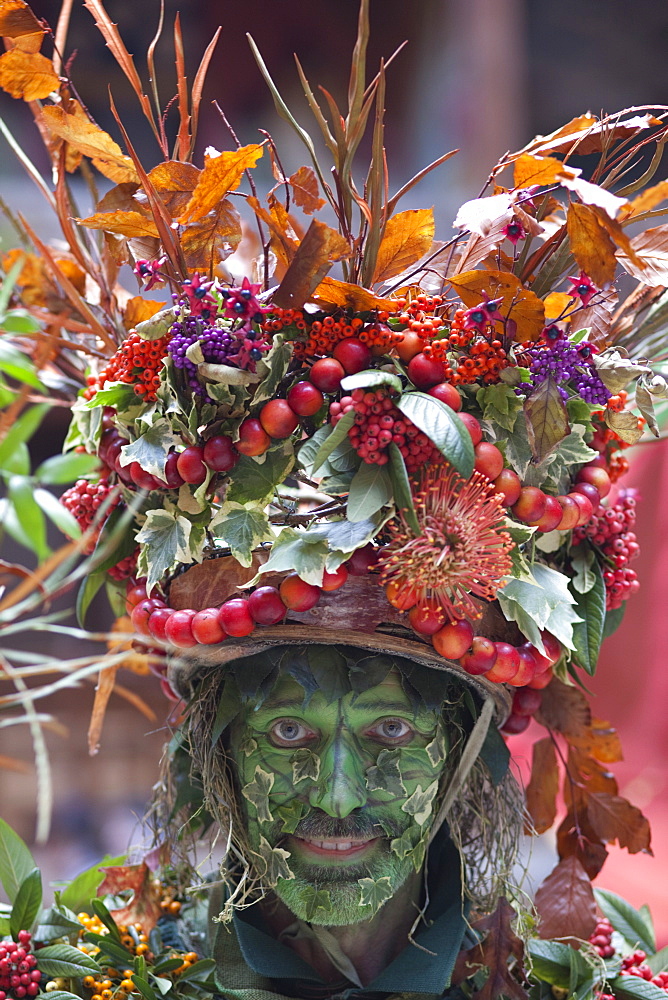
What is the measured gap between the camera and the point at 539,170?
838mm

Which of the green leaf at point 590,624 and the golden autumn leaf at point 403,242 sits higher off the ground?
the golden autumn leaf at point 403,242

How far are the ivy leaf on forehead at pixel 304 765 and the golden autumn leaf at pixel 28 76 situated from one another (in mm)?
691

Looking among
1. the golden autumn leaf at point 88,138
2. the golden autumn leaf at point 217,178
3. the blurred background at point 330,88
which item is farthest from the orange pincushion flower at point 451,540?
the blurred background at point 330,88

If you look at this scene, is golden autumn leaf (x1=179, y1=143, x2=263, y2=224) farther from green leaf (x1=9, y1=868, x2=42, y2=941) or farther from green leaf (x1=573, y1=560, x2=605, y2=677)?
green leaf (x1=9, y1=868, x2=42, y2=941)

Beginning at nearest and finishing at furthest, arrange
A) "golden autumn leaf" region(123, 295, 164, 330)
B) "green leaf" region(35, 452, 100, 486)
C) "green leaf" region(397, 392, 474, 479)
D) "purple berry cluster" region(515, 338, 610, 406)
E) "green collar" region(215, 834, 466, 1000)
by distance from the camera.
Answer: "green leaf" region(35, 452, 100, 486) < "green leaf" region(397, 392, 474, 479) < "purple berry cluster" region(515, 338, 610, 406) < "green collar" region(215, 834, 466, 1000) < "golden autumn leaf" region(123, 295, 164, 330)

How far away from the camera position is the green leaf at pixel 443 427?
796 millimetres

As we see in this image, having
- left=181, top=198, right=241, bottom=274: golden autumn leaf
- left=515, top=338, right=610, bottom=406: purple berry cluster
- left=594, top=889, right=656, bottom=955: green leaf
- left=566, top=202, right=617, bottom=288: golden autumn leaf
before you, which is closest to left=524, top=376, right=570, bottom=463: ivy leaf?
left=515, top=338, right=610, bottom=406: purple berry cluster

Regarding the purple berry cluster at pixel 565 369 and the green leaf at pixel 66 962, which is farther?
the green leaf at pixel 66 962

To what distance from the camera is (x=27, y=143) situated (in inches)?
107

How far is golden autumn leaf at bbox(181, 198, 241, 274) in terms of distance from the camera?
0.94 m

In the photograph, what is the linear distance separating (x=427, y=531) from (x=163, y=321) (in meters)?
0.33

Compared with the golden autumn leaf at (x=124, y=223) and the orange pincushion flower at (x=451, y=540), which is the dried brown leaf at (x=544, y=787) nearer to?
the orange pincushion flower at (x=451, y=540)

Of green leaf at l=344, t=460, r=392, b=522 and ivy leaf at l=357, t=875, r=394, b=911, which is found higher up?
green leaf at l=344, t=460, r=392, b=522

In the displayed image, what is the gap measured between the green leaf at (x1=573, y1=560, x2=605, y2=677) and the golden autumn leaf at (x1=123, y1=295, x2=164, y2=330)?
22.7 inches
